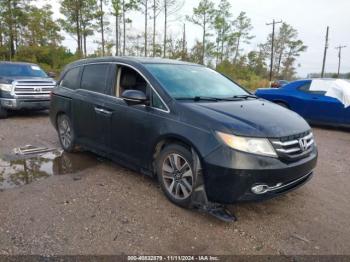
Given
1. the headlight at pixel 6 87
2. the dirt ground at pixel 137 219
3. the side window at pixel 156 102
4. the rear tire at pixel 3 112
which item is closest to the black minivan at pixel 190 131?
the side window at pixel 156 102

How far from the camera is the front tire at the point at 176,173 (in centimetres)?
326

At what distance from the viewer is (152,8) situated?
110 feet

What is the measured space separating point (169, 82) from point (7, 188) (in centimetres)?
258

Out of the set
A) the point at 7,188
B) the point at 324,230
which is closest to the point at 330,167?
the point at 324,230

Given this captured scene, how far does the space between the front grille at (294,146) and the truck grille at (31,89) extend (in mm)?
8001

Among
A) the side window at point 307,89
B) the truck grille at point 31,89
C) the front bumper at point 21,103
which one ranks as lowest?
the front bumper at point 21,103

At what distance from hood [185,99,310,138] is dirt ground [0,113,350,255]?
101 cm

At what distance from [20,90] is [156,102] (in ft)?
22.0

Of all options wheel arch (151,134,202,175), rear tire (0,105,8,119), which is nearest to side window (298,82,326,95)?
wheel arch (151,134,202,175)

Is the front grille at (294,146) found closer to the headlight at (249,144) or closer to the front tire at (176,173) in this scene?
the headlight at (249,144)

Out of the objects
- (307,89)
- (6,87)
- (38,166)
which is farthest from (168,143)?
(6,87)

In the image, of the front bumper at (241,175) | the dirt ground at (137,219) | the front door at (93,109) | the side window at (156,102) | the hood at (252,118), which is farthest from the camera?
the front door at (93,109)

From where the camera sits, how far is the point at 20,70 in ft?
31.8

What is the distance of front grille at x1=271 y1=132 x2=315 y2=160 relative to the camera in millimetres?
2982
